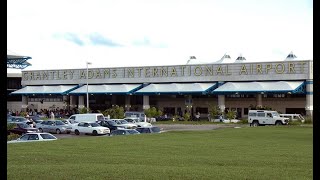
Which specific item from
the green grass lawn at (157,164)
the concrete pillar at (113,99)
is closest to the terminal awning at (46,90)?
the concrete pillar at (113,99)

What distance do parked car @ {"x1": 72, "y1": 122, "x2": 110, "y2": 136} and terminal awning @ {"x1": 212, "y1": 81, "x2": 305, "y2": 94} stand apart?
37.1 meters

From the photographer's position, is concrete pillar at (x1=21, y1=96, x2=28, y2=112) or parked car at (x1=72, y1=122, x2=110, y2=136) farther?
concrete pillar at (x1=21, y1=96, x2=28, y2=112)

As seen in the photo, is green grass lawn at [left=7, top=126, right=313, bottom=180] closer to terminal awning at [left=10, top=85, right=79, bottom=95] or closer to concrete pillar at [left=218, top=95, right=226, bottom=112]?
concrete pillar at [left=218, top=95, right=226, bottom=112]

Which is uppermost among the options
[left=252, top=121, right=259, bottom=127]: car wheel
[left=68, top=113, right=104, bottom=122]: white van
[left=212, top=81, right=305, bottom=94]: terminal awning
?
[left=212, top=81, right=305, bottom=94]: terminal awning

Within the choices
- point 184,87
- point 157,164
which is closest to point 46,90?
point 184,87

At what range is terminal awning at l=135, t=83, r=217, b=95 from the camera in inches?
3283

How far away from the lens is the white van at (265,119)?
5912 cm

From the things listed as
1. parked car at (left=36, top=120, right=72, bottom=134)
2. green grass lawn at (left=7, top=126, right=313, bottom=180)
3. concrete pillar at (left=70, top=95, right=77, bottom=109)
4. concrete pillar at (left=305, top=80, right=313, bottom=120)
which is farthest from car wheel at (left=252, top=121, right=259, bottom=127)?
concrete pillar at (left=70, top=95, right=77, bottom=109)

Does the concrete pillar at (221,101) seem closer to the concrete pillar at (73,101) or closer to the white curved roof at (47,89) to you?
the white curved roof at (47,89)

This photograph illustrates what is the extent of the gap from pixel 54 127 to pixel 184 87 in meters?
40.0

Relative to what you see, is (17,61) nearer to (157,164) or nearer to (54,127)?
(54,127)

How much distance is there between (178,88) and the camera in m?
86.0

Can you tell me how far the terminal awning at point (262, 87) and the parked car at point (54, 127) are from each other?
36.7 meters
